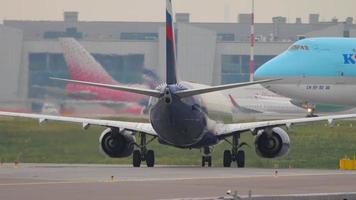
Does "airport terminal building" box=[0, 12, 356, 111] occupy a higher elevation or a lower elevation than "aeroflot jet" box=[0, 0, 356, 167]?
higher

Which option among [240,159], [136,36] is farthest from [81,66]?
[136,36]

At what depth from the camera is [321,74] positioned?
81125 mm

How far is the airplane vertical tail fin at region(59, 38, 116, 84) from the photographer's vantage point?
2648 inches

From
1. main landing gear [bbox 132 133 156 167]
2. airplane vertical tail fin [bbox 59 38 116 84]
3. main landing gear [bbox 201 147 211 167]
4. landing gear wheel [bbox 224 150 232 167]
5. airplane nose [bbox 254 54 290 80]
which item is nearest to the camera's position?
main landing gear [bbox 132 133 156 167]

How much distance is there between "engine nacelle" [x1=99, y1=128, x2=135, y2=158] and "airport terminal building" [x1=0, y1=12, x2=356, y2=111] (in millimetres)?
15259

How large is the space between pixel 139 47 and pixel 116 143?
62.7 metres

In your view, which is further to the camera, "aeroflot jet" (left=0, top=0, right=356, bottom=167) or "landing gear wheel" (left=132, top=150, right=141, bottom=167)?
"landing gear wheel" (left=132, top=150, right=141, bottom=167)

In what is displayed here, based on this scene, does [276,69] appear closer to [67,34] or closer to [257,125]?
[257,125]

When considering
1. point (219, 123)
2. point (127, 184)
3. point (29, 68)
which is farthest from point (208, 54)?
point (127, 184)

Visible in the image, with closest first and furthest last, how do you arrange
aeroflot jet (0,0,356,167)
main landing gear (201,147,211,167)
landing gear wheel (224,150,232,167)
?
aeroflot jet (0,0,356,167) → landing gear wheel (224,150,232,167) → main landing gear (201,147,211,167)

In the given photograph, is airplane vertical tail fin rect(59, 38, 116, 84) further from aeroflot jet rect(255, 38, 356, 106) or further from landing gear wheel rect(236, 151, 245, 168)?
landing gear wheel rect(236, 151, 245, 168)

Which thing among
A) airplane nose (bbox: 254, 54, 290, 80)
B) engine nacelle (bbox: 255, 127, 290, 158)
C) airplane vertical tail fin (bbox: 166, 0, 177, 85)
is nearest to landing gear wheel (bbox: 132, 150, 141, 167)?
engine nacelle (bbox: 255, 127, 290, 158)

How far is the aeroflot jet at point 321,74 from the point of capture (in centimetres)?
7988

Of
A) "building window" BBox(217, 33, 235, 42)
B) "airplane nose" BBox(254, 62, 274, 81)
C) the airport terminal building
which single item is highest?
"building window" BBox(217, 33, 235, 42)
